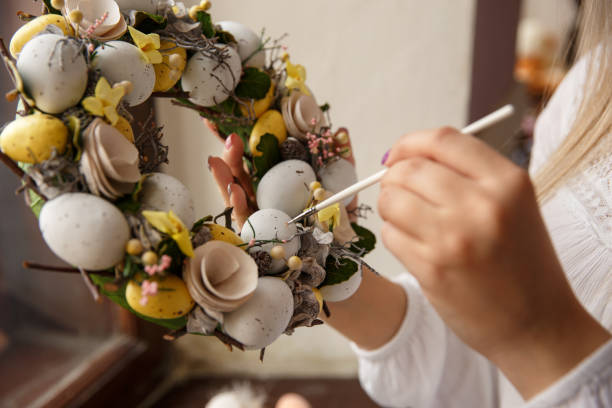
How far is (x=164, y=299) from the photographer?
0.91ft

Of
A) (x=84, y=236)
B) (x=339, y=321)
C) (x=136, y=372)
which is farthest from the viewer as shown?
(x=136, y=372)

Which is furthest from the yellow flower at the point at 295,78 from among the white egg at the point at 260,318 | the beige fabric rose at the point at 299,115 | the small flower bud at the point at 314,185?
the white egg at the point at 260,318

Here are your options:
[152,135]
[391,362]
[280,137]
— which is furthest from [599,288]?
[152,135]

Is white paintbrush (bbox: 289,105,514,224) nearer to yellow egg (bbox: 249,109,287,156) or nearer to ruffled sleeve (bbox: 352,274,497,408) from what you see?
yellow egg (bbox: 249,109,287,156)

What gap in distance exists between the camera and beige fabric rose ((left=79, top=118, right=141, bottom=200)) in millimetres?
271

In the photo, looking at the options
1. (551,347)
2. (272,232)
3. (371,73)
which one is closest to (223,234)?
(272,232)

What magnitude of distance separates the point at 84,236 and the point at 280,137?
22 centimetres

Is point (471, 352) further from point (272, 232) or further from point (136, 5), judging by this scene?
point (136, 5)

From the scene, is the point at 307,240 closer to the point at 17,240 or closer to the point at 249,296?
the point at 249,296

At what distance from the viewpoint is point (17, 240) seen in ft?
2.12

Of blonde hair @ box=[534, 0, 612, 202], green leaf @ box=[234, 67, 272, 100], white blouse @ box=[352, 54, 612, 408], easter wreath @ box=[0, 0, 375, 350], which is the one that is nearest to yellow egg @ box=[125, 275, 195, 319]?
easter wreath @ box=[0, 0, 375, 350]

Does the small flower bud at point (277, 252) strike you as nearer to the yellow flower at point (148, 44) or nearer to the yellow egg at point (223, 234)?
the yellow egg at point (223, 234)

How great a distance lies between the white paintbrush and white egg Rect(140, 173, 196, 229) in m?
0.09

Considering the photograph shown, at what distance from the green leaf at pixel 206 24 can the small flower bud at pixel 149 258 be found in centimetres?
22
